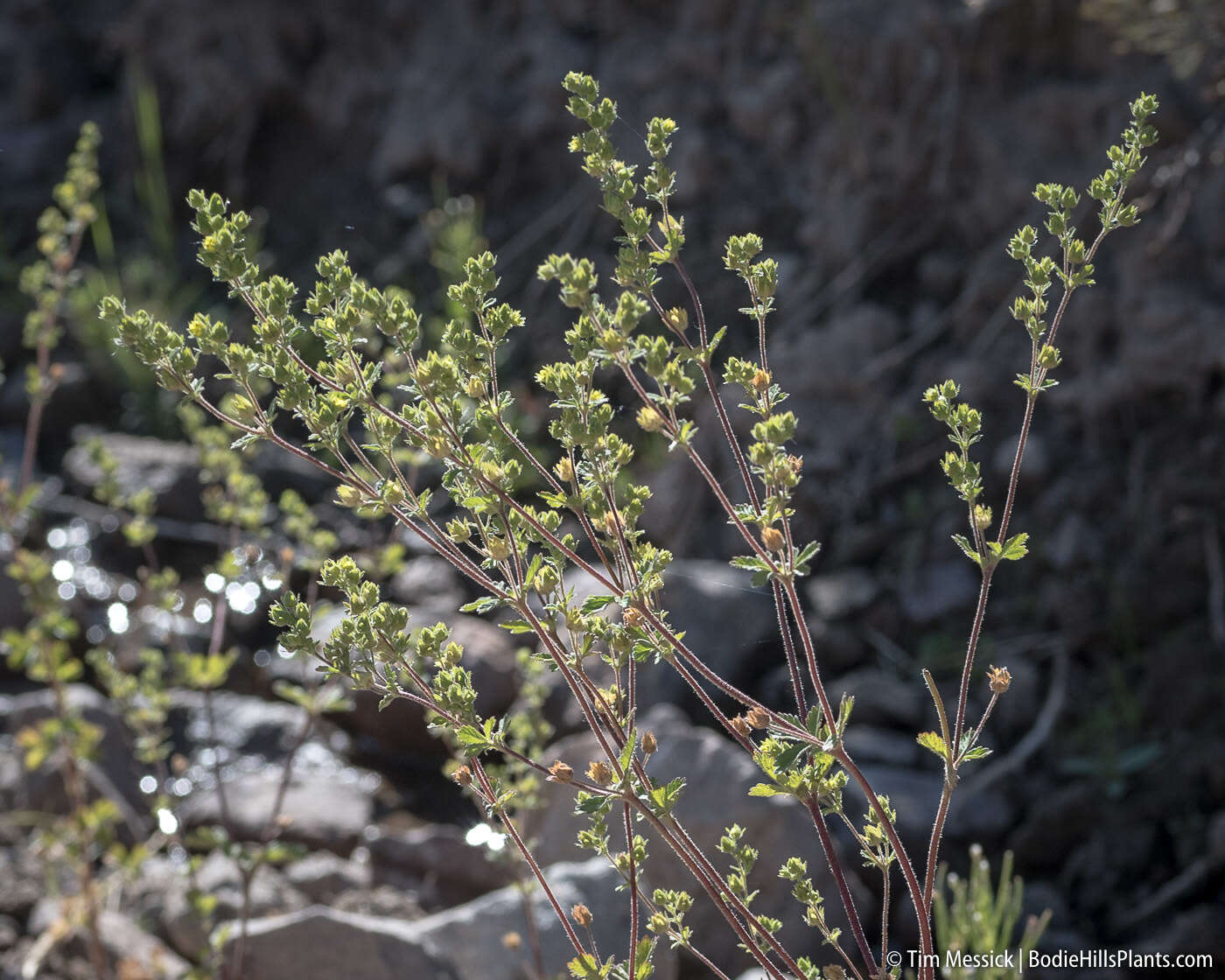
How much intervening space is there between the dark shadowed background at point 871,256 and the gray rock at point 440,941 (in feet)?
3.44

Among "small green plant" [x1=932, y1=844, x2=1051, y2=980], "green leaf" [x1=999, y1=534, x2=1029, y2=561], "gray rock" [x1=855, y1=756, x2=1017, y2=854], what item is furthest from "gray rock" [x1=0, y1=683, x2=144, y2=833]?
"green leaf" [x1=999, y1=534, x2=1029, y2=561]

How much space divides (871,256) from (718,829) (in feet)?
10.0

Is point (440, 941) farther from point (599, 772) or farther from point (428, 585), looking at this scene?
point (428, 585)

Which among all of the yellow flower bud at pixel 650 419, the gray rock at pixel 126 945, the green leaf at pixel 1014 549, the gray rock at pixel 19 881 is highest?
the yellow flower bud at pixel 650 419

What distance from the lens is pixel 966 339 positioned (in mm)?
4688

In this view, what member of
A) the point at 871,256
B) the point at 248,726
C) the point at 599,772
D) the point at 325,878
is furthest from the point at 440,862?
the point at 871,256

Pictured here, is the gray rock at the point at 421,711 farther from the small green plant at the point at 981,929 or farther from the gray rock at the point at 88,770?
the small green plant at the point at 981,929

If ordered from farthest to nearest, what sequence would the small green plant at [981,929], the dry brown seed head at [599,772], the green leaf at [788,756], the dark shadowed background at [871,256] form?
the dark shadowed background at [871,256] < the small green plant at [981,929] < the dry brown seed head at [599,772] < the green leaf at [788,756]

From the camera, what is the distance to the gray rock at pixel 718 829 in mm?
2936

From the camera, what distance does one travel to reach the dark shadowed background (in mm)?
3479

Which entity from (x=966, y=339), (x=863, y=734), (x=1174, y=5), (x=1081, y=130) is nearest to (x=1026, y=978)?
(x=863, y=734)

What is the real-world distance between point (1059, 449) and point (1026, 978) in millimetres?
2055

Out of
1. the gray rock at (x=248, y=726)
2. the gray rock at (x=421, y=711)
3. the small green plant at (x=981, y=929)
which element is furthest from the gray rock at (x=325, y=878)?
the small green plant at (x=981, y=929)

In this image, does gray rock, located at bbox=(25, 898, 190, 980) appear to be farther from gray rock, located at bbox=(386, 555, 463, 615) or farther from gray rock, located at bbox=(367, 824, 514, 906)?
gray rock, located at bbox=(386, 555, 463, 615)
